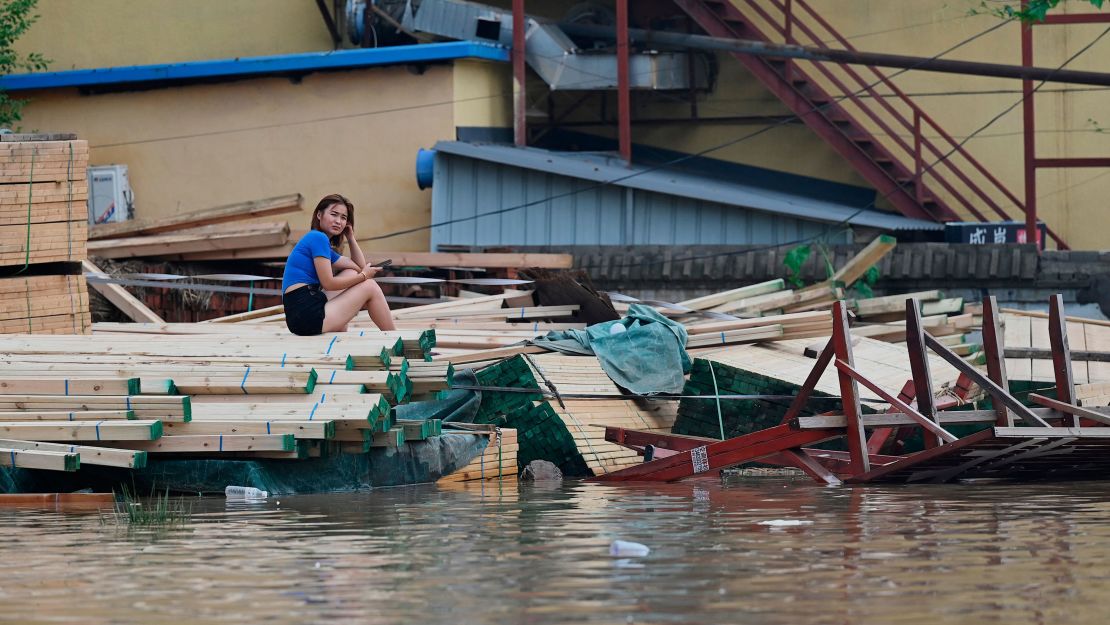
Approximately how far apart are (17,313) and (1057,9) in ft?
44.8

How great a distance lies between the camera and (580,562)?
7258 mm

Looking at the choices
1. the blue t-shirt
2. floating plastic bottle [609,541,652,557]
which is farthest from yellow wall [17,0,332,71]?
floating plastic bottle [609,541,652,557]

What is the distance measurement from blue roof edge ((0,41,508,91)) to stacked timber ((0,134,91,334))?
7406 millimetres

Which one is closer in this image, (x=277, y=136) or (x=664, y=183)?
(x=664, y=183)

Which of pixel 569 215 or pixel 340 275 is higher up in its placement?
pixel 569 215

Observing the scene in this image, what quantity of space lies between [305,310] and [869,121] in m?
11.7

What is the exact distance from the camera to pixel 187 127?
22266 millimetres

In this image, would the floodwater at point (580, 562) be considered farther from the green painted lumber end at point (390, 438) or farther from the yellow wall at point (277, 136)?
the yellow wall at point (277, 136)

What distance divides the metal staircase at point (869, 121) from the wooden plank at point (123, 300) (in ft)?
28.0

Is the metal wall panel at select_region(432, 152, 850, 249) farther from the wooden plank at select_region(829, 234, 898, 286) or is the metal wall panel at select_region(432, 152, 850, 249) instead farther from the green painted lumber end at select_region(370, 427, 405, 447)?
the green painted lumber end at select_region(370, 427, 405, 447)

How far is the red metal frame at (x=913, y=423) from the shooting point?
35.4ft

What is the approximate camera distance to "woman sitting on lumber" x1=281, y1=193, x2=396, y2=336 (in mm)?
12750

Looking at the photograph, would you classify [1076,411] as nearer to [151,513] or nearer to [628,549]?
[628,549]

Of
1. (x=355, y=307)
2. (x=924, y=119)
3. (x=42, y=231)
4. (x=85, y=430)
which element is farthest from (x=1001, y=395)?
(x=924, y=119)
